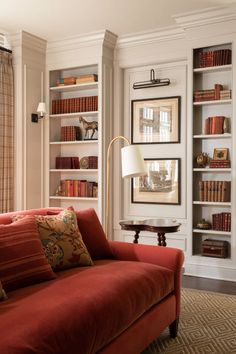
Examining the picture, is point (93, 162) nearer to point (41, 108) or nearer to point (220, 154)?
point (41, 108)

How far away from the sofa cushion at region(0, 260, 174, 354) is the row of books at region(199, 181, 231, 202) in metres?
1.89

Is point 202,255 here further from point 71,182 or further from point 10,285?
point 10,285

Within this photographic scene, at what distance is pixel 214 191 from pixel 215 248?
62cm

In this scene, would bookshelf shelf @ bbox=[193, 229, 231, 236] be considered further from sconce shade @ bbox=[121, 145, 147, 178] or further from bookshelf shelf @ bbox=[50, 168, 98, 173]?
bookshelf shelf @ bbox=[50, 168, 98, 173]

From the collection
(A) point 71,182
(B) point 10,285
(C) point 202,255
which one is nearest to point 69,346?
(B) point 10,285

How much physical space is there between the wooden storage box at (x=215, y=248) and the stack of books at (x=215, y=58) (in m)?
1.97

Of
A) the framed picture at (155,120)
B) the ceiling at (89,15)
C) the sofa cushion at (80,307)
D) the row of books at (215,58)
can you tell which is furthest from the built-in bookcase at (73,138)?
the sofa cushion at (80,307)

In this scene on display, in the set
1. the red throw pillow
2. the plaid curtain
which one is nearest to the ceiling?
the plaid curtain

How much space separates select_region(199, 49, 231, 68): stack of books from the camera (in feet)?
14.3

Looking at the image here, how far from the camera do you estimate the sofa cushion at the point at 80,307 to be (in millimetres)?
1601

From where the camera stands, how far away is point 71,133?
5312 mm

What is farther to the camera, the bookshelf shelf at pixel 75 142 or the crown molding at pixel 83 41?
the bookshelf shelf at pixel 75 142

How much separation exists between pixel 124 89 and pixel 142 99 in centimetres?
32

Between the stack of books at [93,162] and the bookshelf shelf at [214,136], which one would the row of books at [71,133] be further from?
the bookshelf shelf at [214,136]
